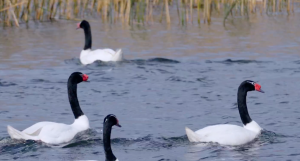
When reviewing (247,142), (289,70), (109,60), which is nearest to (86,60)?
(109,60)

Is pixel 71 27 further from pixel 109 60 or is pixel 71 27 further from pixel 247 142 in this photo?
pixel 247 142

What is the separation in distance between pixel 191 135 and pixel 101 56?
22.9 feet

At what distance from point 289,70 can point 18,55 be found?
6.43m

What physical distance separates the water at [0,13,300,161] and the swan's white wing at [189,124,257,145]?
0.09 metres

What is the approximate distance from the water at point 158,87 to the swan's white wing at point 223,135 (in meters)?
0.09

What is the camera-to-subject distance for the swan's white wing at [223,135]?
8.88 meters

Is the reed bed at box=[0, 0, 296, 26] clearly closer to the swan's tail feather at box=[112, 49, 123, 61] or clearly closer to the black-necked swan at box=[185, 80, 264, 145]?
the swan's tail feather at box=[112, 49, 123, 61]

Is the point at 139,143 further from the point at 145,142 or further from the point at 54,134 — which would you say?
the point at 54,134

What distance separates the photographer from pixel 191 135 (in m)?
8.66

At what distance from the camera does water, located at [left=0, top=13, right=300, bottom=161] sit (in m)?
8.89

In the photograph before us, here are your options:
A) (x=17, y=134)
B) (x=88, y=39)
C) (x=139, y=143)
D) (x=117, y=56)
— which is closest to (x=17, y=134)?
(x=17, y=134)

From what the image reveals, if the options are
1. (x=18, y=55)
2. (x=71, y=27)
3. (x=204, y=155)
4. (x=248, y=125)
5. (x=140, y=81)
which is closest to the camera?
(x=204, y=155)

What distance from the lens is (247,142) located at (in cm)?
924

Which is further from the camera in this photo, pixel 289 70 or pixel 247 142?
pixel 289 70
